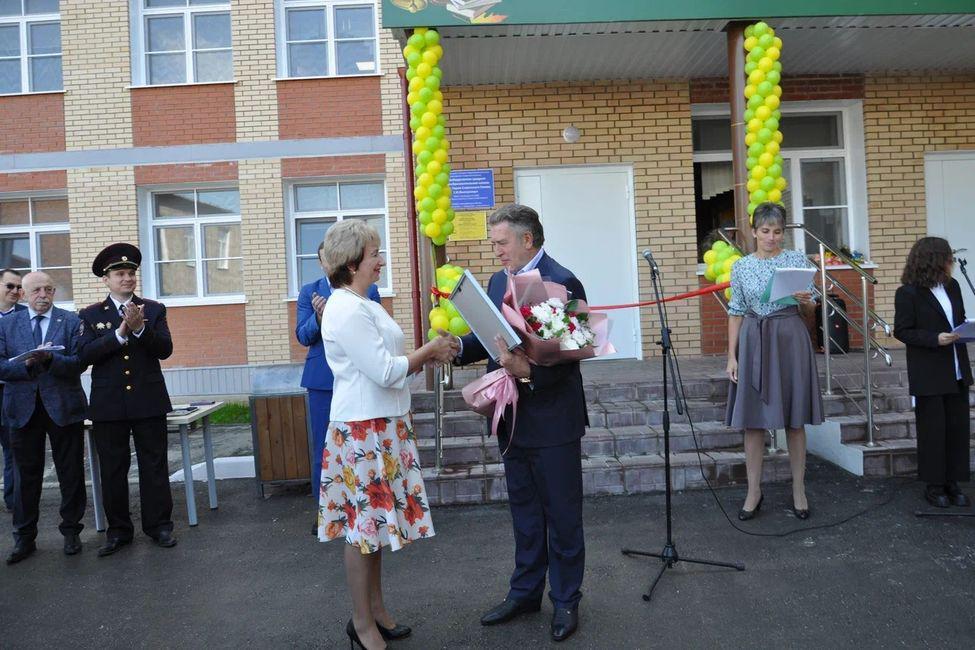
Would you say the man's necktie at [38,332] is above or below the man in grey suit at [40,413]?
above

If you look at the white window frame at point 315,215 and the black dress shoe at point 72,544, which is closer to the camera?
the black dress shoe at point 72,544

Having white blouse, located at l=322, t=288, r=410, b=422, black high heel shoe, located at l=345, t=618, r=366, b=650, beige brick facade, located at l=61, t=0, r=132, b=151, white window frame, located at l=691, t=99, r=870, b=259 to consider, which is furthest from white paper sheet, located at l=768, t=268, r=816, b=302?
beige brick facade, located at l=61, t=0, r=132, b=151

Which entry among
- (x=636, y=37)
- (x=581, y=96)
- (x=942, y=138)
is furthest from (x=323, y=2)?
(x=942, y=138)

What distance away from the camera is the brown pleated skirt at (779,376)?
182 inches

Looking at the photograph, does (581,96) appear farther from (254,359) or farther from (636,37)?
(254,359)

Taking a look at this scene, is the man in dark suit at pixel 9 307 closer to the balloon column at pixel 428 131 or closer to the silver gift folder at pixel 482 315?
the balloon column at pixel 428 131

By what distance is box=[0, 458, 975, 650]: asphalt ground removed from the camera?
3.41 meters

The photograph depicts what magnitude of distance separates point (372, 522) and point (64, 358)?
3.01m

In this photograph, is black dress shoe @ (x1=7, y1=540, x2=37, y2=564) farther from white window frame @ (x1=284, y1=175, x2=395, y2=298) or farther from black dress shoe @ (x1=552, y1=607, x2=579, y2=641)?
white window frame @ (x1=284, y1=175, x2=395, y2=298)

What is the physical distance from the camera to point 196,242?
11227 mm

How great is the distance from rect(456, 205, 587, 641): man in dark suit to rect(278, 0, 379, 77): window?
859 centimetres

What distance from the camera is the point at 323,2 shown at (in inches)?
438

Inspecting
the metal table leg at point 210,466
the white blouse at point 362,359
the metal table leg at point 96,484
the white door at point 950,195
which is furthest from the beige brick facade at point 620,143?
the white blouse at point 362,359

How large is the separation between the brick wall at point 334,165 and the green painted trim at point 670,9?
4.47m
